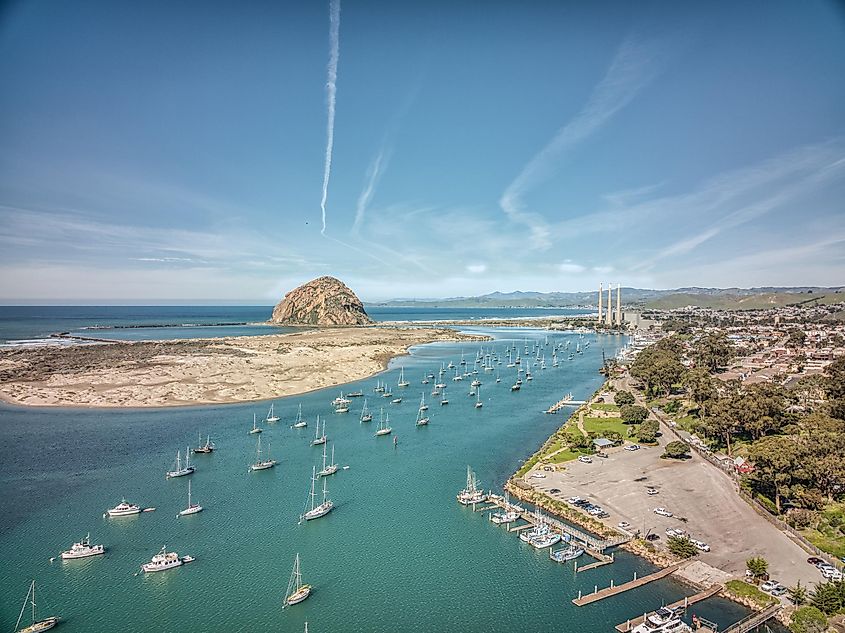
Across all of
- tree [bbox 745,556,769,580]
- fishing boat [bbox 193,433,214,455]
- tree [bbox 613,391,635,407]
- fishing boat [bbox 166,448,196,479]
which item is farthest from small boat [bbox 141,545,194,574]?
tree [bbox 613,391,635,407]

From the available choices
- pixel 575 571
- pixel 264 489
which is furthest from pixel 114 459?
pixel 575 571

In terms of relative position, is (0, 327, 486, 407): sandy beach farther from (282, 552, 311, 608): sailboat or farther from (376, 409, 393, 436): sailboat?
(282, 552, 311, 608): sailboat

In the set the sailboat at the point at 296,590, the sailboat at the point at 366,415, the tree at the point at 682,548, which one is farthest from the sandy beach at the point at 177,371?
the tree at the point at 682,548

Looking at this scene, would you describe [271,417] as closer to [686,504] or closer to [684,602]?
[686,504]

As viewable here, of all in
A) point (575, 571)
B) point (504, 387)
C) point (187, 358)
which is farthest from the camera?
point (187, 358)

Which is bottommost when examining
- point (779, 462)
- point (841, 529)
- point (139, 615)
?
point (139, 615)

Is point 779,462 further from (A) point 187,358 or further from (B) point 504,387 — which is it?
(A) point 187,358

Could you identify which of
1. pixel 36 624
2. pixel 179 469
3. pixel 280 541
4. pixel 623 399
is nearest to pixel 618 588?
pixel 280 541

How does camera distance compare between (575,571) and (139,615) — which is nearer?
(139,615)
